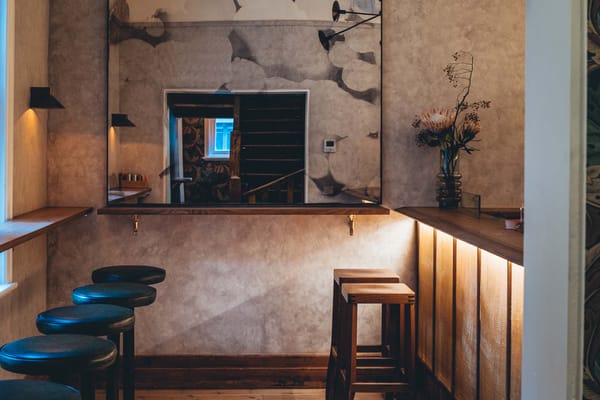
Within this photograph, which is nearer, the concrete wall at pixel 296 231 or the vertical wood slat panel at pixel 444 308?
the vertical wood slat panel at pixel 444 308

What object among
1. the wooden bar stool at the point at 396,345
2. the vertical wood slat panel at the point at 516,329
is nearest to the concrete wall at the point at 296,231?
the wooden bar stool at the point at 396,345

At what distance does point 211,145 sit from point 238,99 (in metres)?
0.32

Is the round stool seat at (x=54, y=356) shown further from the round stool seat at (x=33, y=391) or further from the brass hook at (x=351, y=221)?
the brass hook at (x=351, y=221)

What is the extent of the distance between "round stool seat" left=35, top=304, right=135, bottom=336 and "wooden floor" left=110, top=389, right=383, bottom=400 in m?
1.65

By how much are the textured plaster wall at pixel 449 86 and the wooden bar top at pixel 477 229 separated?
12.8 inches

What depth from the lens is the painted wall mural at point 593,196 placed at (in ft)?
4.15

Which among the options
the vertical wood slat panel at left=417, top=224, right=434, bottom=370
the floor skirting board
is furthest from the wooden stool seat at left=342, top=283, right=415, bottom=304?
the floor skirting board

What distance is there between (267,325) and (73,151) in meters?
1.60

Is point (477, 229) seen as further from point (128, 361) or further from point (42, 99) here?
point (42, 99)

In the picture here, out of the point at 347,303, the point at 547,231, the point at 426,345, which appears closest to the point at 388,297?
the point at 347,303

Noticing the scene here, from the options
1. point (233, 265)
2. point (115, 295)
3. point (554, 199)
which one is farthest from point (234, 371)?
point (554, 199)

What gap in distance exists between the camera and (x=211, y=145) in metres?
4.02

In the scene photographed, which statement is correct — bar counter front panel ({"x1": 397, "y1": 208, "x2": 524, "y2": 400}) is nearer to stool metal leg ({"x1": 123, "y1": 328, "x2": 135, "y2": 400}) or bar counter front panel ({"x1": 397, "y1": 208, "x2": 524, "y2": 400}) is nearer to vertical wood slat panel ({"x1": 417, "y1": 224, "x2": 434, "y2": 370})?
vertical wood slat panel ({"x1": 417, "y1": 224, "x2": 434, "y2": 370})

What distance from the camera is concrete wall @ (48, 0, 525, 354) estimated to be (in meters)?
4.12
